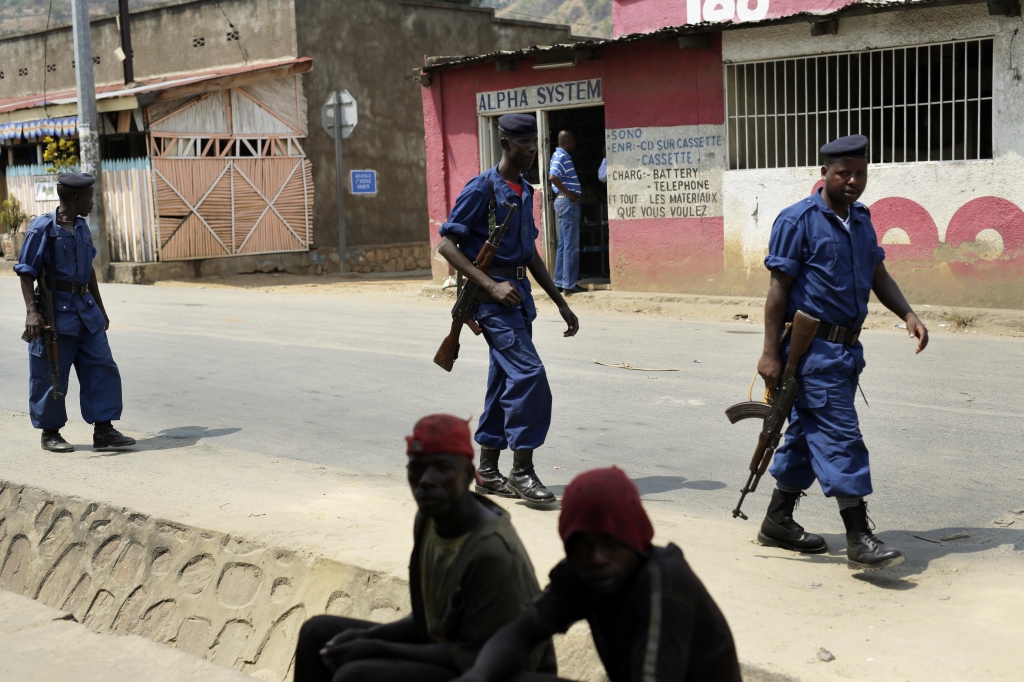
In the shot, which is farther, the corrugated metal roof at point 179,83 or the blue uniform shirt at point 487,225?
the corrugated metal roof at point 179,83

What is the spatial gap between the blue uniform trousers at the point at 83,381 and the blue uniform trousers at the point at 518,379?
290 centimetres

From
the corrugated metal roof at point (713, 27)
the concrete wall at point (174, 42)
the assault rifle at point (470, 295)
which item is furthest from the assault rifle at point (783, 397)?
the concrete wall at point (174, 42)

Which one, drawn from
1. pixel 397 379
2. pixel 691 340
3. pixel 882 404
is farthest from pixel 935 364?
pixel 397 379

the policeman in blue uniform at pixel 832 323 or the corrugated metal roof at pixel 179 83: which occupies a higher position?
the corrugated metal roof at pixel 179 83

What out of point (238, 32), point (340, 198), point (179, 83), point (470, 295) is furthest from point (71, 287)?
point (238, 32)

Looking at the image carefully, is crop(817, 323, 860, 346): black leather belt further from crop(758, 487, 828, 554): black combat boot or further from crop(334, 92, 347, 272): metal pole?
crop(334, 92, 347, 272): metal pole

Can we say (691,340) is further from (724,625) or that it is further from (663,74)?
(724,625)

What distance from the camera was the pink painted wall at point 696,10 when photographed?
14.5m

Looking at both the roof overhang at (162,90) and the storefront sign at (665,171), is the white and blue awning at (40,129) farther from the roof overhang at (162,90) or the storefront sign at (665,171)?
the storefront sign at (665,171)

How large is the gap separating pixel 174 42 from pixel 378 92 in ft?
15.8

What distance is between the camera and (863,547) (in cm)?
448

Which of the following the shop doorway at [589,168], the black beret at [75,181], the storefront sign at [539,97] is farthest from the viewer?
the shop doorway at [589,168]

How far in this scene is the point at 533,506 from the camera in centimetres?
559

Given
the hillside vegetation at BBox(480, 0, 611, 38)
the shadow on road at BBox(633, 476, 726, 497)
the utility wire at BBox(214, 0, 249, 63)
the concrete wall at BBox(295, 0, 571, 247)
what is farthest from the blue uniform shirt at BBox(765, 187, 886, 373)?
Answer: the hillside vegetation at BBox(480, 0, 611, 38)
